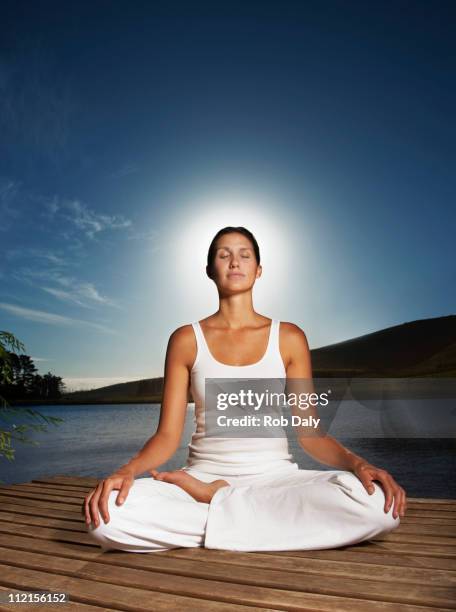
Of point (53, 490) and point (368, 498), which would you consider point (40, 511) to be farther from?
point (368, 498)

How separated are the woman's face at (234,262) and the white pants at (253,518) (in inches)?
39.4

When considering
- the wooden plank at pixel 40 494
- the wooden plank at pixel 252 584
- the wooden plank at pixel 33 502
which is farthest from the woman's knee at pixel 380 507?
the wooden plank at pixel 40 494

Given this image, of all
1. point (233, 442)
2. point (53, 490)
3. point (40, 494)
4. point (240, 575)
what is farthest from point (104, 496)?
point (53, 490)

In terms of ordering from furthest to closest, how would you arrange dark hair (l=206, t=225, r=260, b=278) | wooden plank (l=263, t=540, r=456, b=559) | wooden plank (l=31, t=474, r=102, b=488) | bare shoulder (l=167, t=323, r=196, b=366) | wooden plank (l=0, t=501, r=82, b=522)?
wooden plank (l=31, t=474, r=102, b=488), wooden plank (l=0, t=501, r=82, b=522), dark hair (l=206, t=225, r=260, b=278), bare shoulder (l=167, t=323, r=196, b=366), wooden plank (l=263, t=540, r=456, b=559)

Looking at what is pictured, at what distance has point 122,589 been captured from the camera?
1.51 m

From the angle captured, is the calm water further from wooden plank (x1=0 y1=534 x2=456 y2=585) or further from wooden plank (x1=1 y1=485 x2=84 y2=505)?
wooden plank (x1=0 y1=534 x2=456 y2=585)

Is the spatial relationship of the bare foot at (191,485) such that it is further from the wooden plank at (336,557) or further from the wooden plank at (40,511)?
the wooden plank at (40,511)

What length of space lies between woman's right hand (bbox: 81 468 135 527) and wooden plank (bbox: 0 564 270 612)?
0.64ft

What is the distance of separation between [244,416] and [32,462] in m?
8.21

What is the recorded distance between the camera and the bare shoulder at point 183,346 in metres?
2.34

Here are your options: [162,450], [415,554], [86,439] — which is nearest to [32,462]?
[86,439]

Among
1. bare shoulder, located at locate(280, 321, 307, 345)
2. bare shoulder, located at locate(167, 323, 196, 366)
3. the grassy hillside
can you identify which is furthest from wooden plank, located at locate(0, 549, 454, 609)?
the grassy hillside

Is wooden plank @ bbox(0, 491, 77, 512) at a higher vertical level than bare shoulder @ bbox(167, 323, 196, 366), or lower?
lower

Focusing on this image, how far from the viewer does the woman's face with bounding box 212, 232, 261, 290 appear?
7.98 ft
